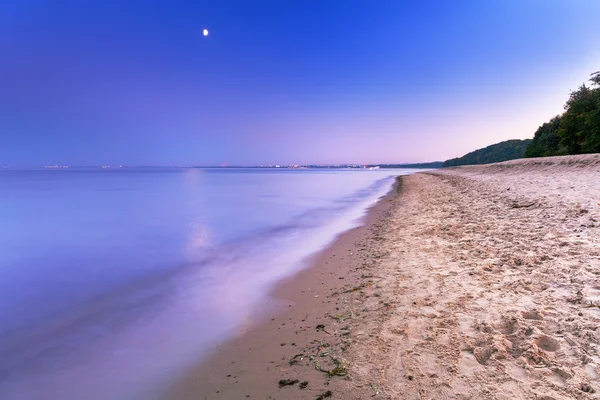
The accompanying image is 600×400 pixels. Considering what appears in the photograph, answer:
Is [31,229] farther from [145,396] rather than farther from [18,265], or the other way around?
[145,396]

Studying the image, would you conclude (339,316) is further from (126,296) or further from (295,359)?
(126,296)

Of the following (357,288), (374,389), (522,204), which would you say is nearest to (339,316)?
(357,288)

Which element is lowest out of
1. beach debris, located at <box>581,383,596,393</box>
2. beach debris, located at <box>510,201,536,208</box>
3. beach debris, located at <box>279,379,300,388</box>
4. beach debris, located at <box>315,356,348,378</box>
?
beach debris, located at <box>279,379,300,388</box>

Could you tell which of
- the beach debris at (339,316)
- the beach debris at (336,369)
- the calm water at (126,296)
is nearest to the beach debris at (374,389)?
the beach debris at (336,369)

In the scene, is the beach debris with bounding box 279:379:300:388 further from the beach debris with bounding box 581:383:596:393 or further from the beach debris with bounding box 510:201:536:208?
the beach debris with bounding box 510:201:536:208

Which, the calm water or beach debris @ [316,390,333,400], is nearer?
beach debris @ [316,390,333,400]

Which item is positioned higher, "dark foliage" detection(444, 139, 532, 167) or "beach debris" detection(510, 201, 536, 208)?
"dark foliage" detection(444, 139, 532, 167)

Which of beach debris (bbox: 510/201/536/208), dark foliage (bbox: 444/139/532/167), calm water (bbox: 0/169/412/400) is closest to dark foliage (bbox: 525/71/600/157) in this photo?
beach debris (bbox: 510/201/536/208)

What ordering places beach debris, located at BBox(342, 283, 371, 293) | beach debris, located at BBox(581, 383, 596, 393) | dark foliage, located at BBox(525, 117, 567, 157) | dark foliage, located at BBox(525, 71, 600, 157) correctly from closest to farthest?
beach debris, located at BBox(581, 383, 596, 393) < beach debris, located at BBox(342, 283, 371, 293) < dark foliage, located at BBox(525, 71, 600, 157) < dark foliage, located at BBox(525, 117, 567, 157)

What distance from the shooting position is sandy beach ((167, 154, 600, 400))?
116 inches

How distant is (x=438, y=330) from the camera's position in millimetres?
3891

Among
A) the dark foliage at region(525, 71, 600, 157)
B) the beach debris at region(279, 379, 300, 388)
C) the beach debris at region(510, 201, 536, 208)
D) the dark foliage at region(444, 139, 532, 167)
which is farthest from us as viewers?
the dark foliage at region(444, 139, 532, 167)

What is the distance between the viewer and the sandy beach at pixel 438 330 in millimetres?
2955

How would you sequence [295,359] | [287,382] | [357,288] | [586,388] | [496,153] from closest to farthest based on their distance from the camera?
1. [586,388]
2. [287,382]
3. [295,359]
4. [357,288]
5. [496,153]
